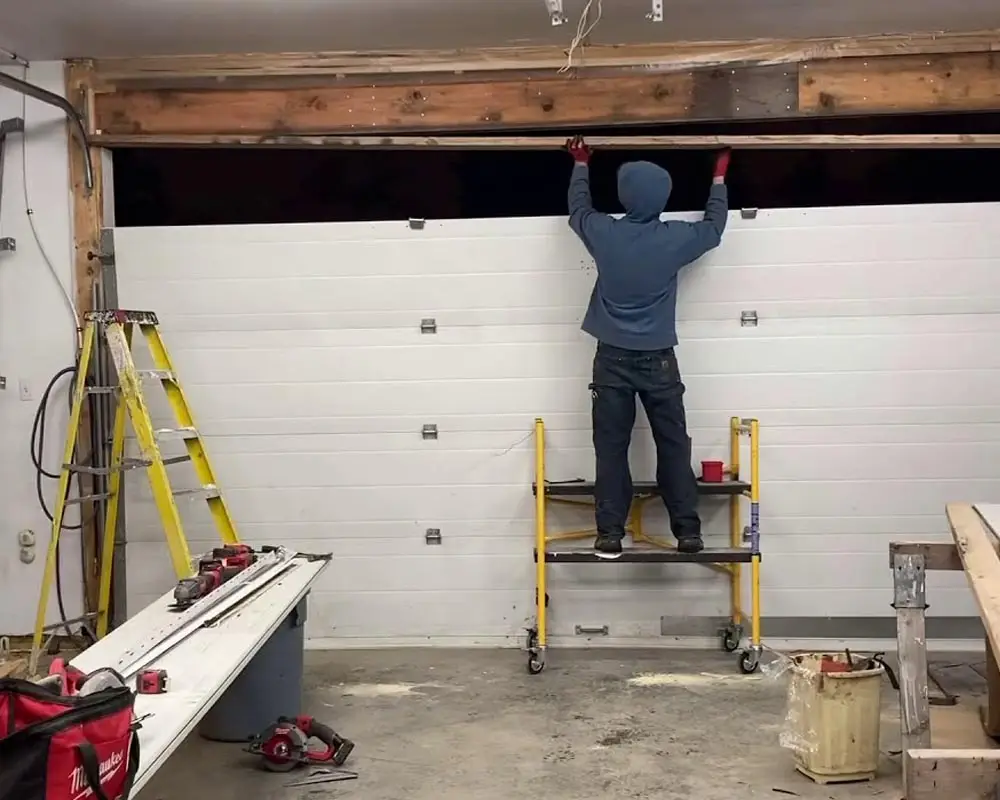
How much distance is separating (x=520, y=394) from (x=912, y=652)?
244cm

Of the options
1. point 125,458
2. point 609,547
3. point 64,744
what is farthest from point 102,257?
point 64,744

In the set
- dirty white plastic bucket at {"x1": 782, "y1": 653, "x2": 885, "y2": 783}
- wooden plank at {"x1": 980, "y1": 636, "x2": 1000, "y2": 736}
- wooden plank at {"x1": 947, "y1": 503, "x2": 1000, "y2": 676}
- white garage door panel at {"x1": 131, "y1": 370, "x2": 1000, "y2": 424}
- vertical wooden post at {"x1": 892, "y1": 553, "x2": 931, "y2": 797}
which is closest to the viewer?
wooden plank at {"x1": 947, "y1": 503, "x2": 1000, "y2": 676}

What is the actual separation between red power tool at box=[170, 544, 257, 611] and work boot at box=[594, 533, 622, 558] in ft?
4.98

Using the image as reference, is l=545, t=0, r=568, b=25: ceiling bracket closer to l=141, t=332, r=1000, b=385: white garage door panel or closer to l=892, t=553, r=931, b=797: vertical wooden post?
l=141, t=332, r=1000, b=385: white garage door panel

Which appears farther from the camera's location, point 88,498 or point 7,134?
point 7,134

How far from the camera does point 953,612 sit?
5.02 metres

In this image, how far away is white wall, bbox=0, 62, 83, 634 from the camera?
511 centimetres

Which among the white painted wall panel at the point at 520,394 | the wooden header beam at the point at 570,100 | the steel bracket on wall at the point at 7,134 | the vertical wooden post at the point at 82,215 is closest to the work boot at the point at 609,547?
the white painted wall panel at the point at 520,394

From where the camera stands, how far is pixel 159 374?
4.73 metres

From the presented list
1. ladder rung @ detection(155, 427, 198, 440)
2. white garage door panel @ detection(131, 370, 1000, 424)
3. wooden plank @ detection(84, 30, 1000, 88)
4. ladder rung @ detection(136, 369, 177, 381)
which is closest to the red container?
white garage door panel @ detection(131, 370, 1000, 424)

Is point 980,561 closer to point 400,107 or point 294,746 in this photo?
point 294,746

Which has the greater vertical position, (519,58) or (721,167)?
(519,58)

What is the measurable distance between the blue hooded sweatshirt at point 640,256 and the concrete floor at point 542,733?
153 cm

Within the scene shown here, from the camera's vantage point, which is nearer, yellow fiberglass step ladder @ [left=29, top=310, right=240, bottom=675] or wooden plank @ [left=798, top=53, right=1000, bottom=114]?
yellow fiberglass step ladder @ [left=29, top=310, right=240, bottom=675]
